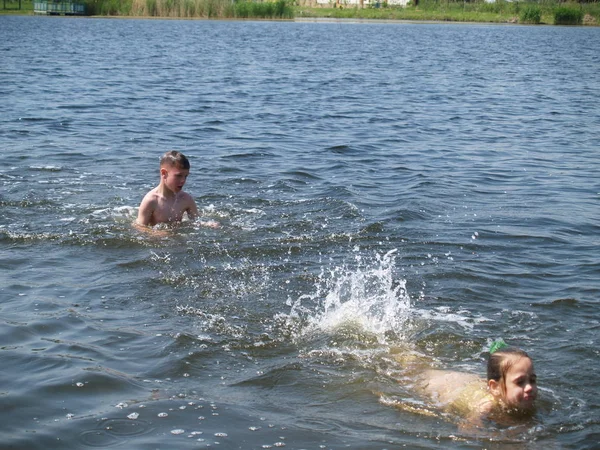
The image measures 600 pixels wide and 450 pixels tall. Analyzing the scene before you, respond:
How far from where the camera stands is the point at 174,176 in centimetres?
921

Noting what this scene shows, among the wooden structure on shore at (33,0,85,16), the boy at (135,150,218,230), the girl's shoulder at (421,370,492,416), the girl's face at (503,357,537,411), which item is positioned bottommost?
the girl's shoulder at (421,370,492,416)

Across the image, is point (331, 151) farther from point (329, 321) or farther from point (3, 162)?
point (329, 321)

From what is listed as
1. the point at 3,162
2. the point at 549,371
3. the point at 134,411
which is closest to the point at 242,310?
the point at 134,411

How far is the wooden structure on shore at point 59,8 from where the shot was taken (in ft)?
278

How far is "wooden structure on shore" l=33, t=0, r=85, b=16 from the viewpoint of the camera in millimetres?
A: 84750

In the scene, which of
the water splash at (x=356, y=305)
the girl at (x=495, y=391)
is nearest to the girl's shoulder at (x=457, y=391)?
the girl at (x=495, y=391)

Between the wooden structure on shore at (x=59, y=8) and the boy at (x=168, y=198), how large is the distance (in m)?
81.0

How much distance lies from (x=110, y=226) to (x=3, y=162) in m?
4.12

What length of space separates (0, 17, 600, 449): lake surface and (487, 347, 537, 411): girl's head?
0.56 ft

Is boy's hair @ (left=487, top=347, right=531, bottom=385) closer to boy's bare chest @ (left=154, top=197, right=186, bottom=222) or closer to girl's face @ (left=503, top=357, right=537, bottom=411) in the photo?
girl's face @ (left=503, top=357, right=537, bottom=411)

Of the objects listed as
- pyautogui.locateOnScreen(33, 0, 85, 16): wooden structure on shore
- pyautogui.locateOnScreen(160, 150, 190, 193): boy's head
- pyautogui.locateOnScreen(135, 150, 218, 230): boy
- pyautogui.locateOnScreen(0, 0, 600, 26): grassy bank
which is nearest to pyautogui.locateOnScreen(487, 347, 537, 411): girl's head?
pyautogui.locateOnScreen(135, 150, 218, 230): boy

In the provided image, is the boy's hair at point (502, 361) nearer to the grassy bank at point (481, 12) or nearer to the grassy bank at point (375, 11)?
the grassy bank at point (375, 11)

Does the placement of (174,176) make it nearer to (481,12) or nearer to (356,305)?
(356,305)

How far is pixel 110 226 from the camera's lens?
366 inches
